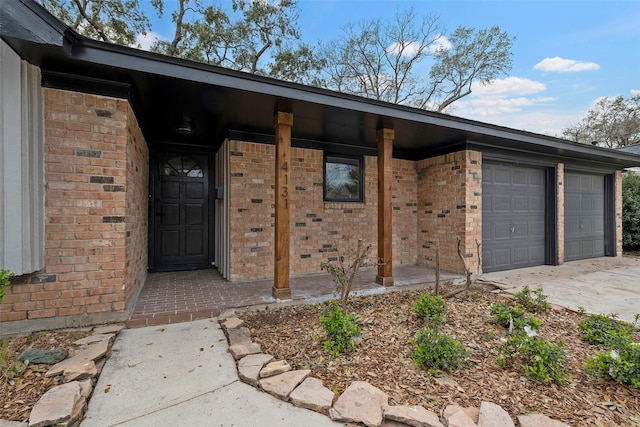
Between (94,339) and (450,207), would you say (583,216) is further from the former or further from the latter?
(94,339)

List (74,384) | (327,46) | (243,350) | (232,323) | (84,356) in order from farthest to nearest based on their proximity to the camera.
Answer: (327,46) < (232,323) < (243,350) < (84,356) < (74,384)

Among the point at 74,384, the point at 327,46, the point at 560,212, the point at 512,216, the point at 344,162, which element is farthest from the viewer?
the point at 327,46

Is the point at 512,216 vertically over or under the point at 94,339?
over

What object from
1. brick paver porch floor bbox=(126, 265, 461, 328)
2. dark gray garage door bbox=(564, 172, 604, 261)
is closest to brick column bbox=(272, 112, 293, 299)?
brick paver porch floor bbox=(126, 265, 461, 328)

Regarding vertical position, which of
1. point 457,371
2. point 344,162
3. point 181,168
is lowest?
point 457,371

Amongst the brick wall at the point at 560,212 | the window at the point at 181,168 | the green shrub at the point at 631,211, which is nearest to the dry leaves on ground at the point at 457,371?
the window at the point at 181,168

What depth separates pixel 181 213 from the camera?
17.9 ft

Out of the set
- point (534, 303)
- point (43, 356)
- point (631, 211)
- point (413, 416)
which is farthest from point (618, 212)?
point (43, 356)

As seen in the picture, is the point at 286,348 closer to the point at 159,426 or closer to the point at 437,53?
the point at 159,426

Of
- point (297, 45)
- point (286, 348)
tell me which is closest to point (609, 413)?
point (286, 348)

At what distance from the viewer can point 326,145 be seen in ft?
17.7

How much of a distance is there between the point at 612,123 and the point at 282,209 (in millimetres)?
21415

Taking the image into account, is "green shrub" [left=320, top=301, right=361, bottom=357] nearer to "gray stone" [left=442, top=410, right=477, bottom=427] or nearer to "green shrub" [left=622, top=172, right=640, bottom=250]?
"gray stone" [left=442, top=410, right=477, bottom=427]

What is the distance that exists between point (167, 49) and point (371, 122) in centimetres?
958
